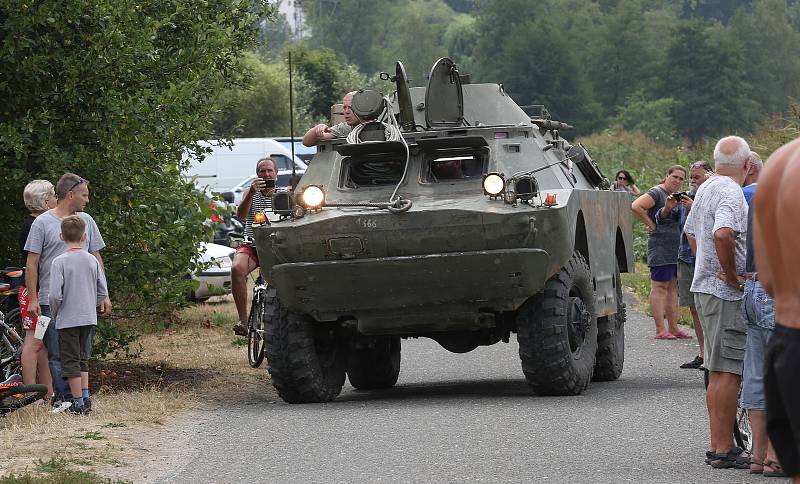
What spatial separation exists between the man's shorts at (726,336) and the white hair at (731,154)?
27.4 inches

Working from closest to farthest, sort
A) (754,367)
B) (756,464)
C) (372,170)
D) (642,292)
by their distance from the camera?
(754,367) → (756,464) → (372,170) → (642,292)

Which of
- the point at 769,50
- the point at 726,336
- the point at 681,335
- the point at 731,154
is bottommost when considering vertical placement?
the point at 681,335

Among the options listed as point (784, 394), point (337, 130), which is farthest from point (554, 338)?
point (784, 394)

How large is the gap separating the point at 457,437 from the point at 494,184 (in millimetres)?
2423

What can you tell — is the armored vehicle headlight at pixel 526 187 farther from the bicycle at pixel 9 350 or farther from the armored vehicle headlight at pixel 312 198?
the bicycle at pixel 9 350

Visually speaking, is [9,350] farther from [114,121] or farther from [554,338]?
[554,338]

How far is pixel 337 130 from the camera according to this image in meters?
13.6

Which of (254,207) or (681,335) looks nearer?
(254,207)

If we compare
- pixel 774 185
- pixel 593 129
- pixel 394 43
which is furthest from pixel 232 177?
pixel 394 43

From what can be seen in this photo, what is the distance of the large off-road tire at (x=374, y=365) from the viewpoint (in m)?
13.9

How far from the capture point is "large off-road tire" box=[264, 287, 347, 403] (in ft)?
40.8

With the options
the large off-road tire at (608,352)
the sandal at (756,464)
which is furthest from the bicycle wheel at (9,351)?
the sandal at (756,464)

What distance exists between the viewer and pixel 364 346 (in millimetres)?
13469

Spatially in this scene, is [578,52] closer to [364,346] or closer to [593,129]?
[593,129]
